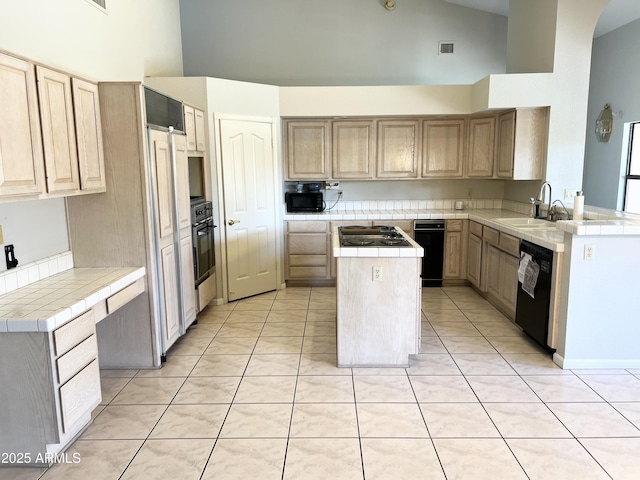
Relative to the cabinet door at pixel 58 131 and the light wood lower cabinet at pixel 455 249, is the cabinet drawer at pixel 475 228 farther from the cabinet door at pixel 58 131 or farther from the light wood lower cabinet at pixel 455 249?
the cabinet door at pixel 58 131

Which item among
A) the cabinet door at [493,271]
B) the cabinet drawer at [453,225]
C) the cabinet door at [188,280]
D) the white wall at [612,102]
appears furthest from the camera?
the white wall at [612,102]

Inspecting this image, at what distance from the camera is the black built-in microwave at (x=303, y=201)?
5551 mm

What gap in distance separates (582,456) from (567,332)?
3.71 ft

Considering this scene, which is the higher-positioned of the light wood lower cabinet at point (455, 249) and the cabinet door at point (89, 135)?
the cabinet door at point (89, 135)

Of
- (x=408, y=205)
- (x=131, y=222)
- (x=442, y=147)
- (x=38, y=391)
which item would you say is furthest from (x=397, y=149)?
(x=38, y=391)

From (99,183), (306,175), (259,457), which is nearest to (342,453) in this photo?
(259,457)

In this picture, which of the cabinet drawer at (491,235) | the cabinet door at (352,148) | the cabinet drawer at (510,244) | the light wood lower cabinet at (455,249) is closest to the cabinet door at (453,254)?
the light wood lower cabinet at (455,249)

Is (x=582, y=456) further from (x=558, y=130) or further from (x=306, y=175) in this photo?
(x=306, y=175)

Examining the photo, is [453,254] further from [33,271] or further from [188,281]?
[33,271]

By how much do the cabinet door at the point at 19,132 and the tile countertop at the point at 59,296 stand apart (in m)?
0.59

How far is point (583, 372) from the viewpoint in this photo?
315cm

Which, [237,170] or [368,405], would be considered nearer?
[368,405]

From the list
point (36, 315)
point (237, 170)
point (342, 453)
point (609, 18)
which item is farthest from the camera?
point (609, 18)

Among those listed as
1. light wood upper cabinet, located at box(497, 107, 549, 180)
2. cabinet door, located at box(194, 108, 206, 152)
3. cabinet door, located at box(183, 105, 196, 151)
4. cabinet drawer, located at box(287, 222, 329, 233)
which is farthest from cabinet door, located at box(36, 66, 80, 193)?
light wood upper cabinet, located at box(497, 107, 549, 180)
